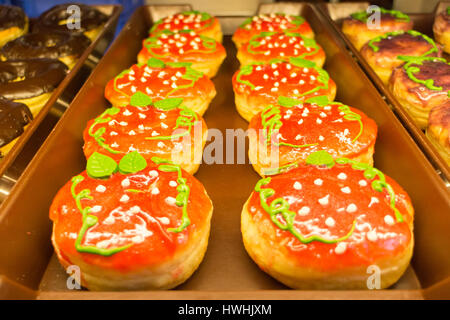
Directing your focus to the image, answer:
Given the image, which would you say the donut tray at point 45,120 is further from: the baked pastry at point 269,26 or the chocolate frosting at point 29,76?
the baked pastry at point 269,26

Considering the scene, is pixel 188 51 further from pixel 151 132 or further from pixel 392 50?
pixel 392 50

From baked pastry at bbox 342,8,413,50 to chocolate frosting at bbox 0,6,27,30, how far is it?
4.08m

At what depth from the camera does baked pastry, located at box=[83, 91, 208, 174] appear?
294 cm

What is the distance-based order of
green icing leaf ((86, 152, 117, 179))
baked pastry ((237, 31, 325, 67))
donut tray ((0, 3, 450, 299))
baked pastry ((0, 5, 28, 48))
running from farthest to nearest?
baked pastry ((0, 5, 28, 48))
baked pastry ((237, 31, 325, 67))
green icing leaf ((86, 152, 117, 179))
donut tray ((0, 3, 450, 299))

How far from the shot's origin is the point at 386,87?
3.37m

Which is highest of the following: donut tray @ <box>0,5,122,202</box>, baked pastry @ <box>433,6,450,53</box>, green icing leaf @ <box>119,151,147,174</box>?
donut tray @ <box>0,5,122,202</box>

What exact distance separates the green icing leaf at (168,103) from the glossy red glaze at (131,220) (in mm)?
939

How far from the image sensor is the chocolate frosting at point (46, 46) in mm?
4223

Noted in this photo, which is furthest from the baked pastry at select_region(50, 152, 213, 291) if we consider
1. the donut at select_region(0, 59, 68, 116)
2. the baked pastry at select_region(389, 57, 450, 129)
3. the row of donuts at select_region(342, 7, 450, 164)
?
the baked pastry at select_region(389, 57, 450, 129)

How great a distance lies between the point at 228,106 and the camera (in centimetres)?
402

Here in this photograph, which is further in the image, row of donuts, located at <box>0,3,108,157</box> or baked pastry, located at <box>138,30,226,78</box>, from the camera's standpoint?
baked pastry, located at <box>138,30,226,78</box>

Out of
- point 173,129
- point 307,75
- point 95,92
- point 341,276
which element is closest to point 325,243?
point 341,276

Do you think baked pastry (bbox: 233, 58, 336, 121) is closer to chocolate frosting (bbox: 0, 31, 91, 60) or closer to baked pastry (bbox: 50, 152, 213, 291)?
baked pastry (bbox: 50, 152, 213, 291)

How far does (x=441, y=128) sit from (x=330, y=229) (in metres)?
1.43
